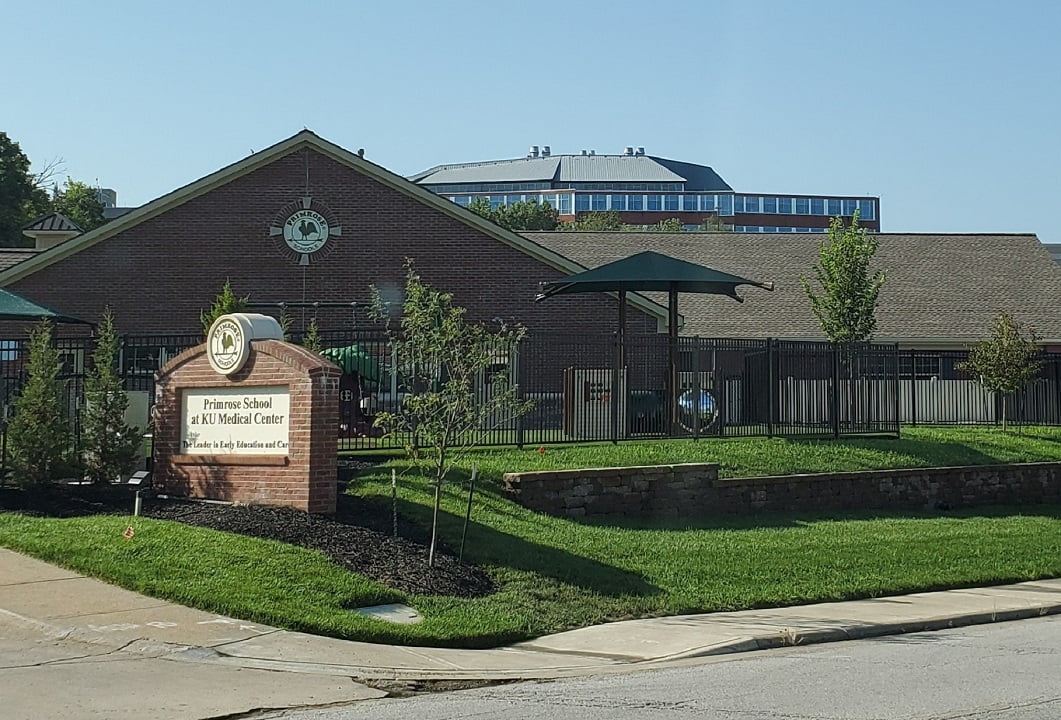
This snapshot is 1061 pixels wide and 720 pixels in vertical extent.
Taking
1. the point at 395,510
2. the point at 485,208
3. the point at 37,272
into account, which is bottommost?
the point at 395,510

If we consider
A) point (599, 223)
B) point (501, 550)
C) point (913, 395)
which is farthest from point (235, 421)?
point (599, 223)

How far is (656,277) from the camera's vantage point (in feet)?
69.2

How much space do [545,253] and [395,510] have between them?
1721cm

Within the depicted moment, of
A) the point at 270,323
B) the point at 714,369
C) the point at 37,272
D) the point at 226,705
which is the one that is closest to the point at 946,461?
the point at 714,369

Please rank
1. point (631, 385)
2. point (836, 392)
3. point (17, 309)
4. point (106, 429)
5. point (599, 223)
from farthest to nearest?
point (599, 223), point (836, 392), point (631, 385), point (17, 309), point (106, 429)

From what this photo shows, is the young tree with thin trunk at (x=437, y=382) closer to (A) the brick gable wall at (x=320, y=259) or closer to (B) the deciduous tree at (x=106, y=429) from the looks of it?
(B) the deciduous tree at (x=106, y=429)

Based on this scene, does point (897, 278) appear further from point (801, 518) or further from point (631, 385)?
point (801, 518)

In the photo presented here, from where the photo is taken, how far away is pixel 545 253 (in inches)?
1196

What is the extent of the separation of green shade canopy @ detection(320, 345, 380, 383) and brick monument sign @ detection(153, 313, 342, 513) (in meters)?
3.86

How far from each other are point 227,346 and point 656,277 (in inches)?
337

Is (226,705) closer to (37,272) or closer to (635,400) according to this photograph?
(635,400)

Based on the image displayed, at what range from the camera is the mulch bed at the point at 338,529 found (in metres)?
12.5

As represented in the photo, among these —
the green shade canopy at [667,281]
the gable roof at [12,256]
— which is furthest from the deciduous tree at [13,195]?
the green shade canopy at [667,281]

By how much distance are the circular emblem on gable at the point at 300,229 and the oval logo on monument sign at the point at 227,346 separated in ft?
51.7
